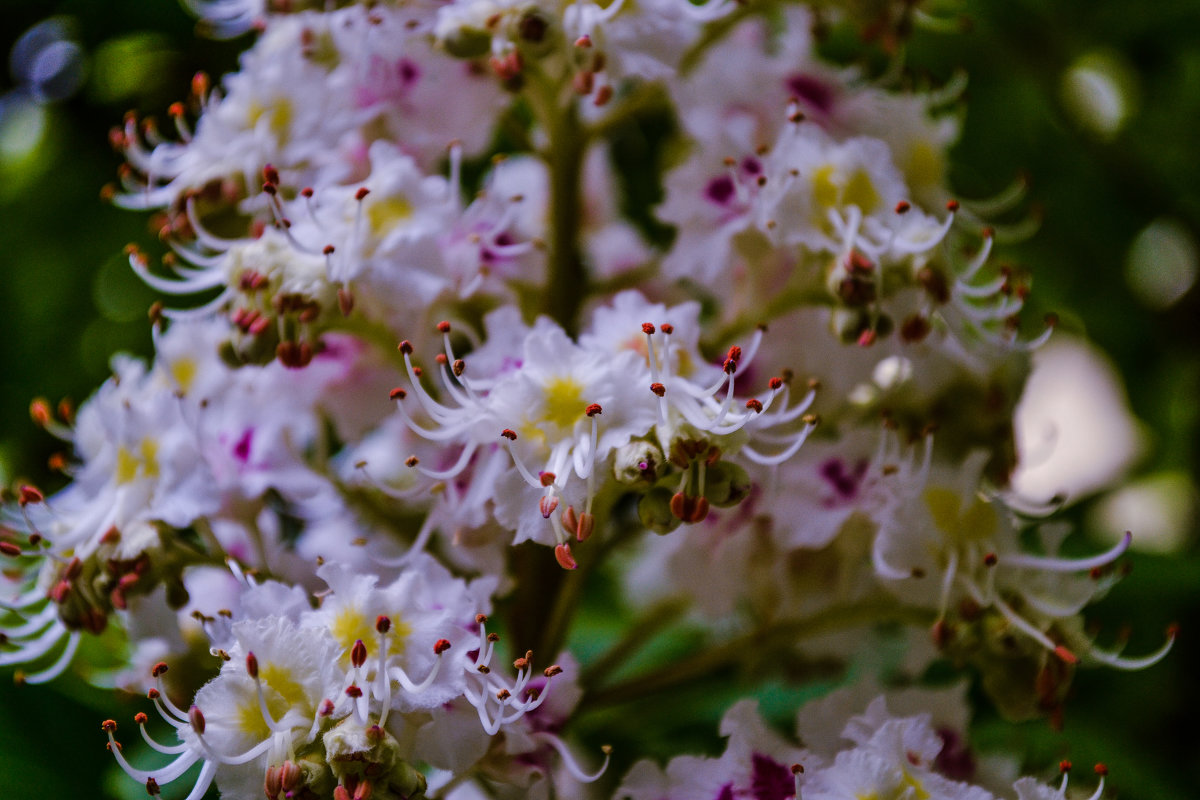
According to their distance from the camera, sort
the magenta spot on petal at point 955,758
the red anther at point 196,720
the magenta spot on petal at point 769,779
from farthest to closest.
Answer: the magenta spot on petal at point 955,758
the magenta spot on petal at point 769,779
the red anther at point 196,720

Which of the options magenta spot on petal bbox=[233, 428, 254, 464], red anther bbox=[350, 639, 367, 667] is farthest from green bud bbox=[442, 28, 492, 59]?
red anther bbox=[350, 639, 367, 667]

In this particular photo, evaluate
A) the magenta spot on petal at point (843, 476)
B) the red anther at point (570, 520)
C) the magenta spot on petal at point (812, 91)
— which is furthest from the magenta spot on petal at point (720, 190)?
the red anther at point (570, 520)

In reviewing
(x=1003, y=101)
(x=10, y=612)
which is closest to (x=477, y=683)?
(x=10, y=612)

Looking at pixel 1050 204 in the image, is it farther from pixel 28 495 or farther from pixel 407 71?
pixel 28 495

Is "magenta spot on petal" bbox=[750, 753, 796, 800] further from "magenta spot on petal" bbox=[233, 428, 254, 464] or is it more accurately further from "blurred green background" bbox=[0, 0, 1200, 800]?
"blurred green background" bbox=[0, 0, 1200, 800]

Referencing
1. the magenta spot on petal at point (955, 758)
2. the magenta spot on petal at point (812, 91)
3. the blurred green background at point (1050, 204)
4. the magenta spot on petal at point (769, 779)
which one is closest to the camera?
the magenta spot on petal at point (769, 779)

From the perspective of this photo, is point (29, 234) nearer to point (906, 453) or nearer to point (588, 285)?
point (588, 285)

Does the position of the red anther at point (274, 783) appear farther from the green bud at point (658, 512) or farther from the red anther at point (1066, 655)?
the red anther at point (1066, 655)

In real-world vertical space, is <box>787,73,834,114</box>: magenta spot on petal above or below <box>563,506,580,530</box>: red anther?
above
